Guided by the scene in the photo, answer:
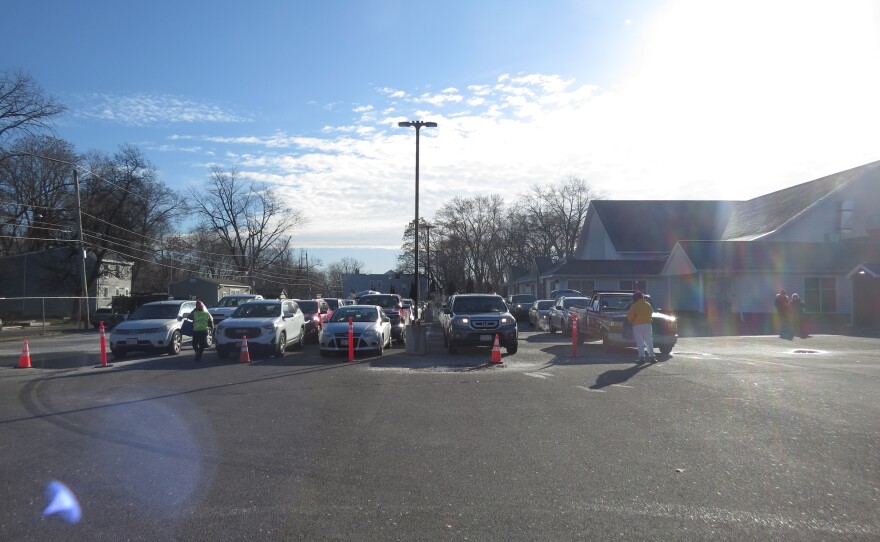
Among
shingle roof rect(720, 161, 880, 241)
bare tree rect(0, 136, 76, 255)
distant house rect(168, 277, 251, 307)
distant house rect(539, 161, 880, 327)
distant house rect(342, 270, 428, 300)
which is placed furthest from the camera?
distant house rect(342, 270, 428, 300)

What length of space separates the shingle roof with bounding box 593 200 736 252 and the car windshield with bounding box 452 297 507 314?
3434 centimetres

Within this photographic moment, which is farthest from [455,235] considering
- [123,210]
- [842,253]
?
[842,253]

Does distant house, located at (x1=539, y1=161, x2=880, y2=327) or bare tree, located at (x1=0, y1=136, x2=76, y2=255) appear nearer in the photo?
distant house, located at (x1=539, y1=161, x2=880, y2=327)

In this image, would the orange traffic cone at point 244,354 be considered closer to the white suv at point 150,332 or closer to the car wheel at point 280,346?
the car wheel at point 280,346

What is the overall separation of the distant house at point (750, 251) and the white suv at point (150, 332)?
2571cm

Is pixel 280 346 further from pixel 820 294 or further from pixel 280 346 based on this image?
pixel 820 294

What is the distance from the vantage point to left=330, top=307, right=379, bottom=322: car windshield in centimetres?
2006

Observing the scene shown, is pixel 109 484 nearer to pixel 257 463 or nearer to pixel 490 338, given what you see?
pixel 257 463

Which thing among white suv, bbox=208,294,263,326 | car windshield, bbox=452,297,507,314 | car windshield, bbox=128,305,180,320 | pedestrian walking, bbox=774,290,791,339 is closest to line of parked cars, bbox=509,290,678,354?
car windshield, bbox=452,297,507,314

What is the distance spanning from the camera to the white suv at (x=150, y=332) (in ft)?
63.4

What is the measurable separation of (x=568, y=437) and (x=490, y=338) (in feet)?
34.3

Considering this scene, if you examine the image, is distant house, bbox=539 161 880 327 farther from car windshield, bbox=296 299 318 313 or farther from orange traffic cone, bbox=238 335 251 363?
orange traffic cone, bbox=238 335 251 363

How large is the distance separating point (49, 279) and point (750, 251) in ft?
172

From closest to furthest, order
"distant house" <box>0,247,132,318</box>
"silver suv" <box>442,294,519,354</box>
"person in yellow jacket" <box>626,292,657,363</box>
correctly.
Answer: "person in yellow jacket" <box>626,292,657,363</box>
"silver suv" <box>442,294,519,354</box>
"distant house" <box>0,247,132,318</box>
